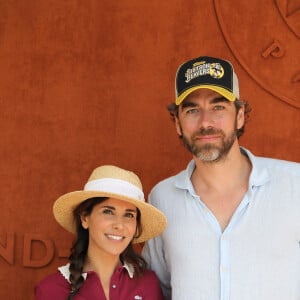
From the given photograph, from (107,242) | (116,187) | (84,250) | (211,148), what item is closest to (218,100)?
(211,148)

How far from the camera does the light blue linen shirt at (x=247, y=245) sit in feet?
9.20

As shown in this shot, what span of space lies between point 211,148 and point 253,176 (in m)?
0.23

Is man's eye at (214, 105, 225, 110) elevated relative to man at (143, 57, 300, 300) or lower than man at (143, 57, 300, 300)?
elevated

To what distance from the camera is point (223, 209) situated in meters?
2.98

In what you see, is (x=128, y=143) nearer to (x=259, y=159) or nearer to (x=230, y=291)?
(x=259, y=159)

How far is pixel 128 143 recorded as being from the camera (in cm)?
423

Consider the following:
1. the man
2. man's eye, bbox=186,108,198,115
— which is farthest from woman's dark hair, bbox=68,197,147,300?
man's eye, bbox=186,108,198,115

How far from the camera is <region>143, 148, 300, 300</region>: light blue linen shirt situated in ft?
9.20

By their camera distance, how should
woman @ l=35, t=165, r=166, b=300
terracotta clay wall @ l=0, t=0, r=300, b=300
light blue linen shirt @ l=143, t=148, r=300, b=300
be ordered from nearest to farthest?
light blue linen shirt @ l=143, t=148, r=300, b=300 < woman @ l=35, t=165, r=166, b=300 < terracotta clay wall @ l=0, t=0, r=300, b=300

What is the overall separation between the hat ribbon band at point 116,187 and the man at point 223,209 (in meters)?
0.20

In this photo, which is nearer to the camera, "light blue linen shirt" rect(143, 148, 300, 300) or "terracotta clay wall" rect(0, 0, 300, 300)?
"light blue linen shirt" rect(143, 148, 300, 300)

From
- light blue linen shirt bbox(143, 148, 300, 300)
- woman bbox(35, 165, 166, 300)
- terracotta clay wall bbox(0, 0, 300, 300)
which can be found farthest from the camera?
terracotta clay wall bbox(0, 0, 300, 300)

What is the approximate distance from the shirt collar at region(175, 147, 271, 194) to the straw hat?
18 cm

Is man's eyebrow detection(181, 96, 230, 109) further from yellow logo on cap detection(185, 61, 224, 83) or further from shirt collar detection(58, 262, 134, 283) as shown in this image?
shirt collar detection(58, 262, 134, 283)
